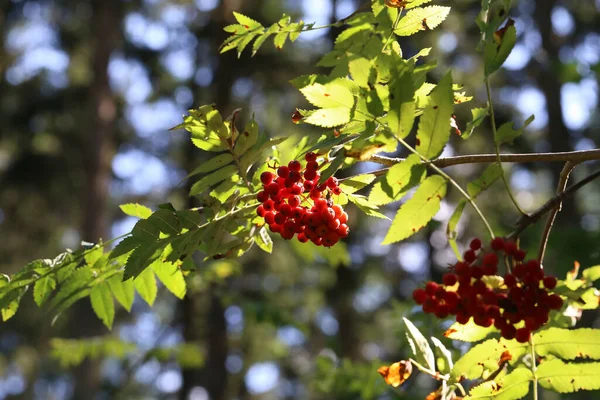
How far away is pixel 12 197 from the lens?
15.2 metres

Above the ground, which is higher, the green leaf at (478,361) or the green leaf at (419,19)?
the green leaf at (419,19)

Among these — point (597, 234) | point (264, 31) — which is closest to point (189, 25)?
point (597, 234)

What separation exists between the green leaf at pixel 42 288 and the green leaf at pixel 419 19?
147 centimetres

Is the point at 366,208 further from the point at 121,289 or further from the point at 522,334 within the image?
the point at 121,289

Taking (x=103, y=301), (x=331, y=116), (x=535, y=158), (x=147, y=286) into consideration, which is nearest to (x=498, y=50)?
(x=535, y=158)

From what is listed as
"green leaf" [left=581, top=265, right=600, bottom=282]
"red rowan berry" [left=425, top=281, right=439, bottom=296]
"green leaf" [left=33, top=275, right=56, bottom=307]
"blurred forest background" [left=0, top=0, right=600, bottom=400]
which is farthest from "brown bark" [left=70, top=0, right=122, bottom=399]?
"green leaf" [left=581, top=265, right=600, bottom=282]

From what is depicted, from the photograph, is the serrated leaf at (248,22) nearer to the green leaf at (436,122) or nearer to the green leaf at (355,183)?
the green leaf at (355,183)

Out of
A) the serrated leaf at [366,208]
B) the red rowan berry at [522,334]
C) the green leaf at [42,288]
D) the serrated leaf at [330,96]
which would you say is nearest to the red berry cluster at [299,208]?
the serrated leaf at [366,208]

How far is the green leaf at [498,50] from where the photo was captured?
152cm

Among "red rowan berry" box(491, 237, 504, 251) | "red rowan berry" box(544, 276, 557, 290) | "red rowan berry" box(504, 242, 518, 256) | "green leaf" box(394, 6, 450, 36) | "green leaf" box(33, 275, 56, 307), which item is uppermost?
"green leaf" box(394, 6, 450, 36)

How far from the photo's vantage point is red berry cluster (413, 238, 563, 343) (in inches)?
61.7

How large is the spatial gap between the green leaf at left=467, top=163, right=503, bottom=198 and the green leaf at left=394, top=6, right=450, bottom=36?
0.56m

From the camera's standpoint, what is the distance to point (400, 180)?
156 cm

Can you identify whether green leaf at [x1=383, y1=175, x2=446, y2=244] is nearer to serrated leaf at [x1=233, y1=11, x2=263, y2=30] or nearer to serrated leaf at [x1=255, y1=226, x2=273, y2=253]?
serrated leaf at [x1=255, y1=226, x2=273, y2=253]
